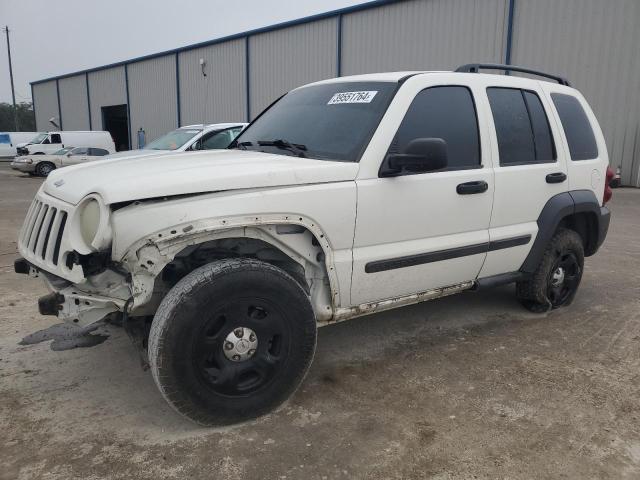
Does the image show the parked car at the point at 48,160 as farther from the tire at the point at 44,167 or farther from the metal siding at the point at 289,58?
the metal siding at the point at 289,58

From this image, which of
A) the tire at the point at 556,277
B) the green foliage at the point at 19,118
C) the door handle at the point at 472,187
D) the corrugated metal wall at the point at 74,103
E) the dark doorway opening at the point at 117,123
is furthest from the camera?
the green foliage at the point at 19,118

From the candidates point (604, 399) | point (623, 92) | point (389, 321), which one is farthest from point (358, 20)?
point (604, 399)

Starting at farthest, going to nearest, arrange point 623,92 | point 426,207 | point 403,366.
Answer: point 623,92 → point 403,366 → point 426,207

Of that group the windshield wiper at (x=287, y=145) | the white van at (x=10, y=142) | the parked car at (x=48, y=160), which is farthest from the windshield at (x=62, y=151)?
the windshield wiper at (x=287, y=145)

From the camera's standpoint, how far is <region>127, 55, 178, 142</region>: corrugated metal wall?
2753 centimetres

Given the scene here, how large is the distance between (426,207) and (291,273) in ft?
3.04

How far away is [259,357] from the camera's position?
106 inches

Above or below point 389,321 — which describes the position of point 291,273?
above

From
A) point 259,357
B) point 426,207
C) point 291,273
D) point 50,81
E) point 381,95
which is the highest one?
point 50,81

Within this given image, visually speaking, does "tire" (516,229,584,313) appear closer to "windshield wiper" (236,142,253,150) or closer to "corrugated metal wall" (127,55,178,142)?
"windshield wiper" (236,142,253,150)

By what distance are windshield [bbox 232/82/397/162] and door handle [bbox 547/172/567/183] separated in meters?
1.51

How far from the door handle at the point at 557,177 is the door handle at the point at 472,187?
0.76 metres

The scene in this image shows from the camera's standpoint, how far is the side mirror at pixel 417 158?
284 centimetres

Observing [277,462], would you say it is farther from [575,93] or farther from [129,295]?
[575,93]
